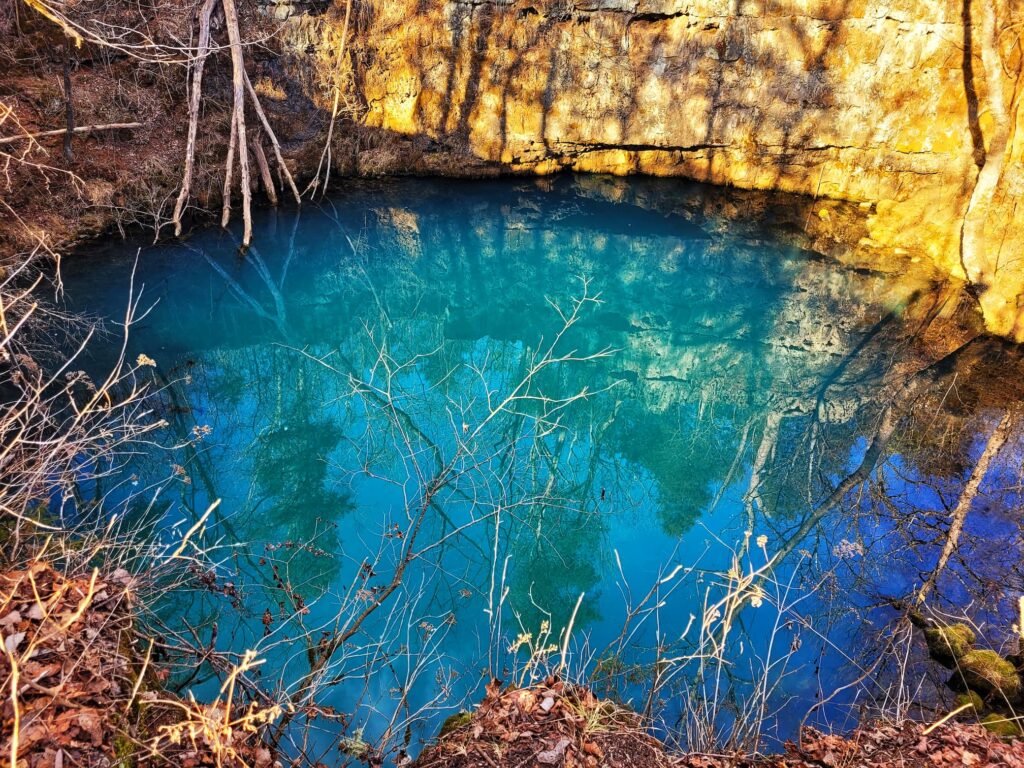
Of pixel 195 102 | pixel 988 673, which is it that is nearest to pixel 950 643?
pixel 988 673

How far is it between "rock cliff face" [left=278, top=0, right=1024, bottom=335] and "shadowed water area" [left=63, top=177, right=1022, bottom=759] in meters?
2.01

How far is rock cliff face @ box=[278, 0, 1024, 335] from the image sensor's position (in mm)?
12266

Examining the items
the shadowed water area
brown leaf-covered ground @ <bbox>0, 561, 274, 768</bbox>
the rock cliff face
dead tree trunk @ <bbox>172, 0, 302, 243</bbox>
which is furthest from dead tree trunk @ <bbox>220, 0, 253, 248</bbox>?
brown leaf-covered ground @ <bbox>0, 561, 274, 768</bbox>

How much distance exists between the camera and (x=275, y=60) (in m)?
13.7

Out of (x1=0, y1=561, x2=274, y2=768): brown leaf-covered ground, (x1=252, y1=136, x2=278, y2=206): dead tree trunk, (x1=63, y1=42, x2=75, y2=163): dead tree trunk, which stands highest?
(x1=63, y1=42, x2=75, y2=163): dead tree trunk

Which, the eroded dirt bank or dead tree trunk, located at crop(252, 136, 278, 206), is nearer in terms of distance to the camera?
the eroded dirt bank

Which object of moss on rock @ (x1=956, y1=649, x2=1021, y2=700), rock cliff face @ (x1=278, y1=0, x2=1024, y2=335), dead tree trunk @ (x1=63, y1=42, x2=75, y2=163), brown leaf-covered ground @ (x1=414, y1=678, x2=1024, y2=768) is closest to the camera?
brown leaf-covered ground @ (x1=414, y1=678, x2=1024, y2=768)

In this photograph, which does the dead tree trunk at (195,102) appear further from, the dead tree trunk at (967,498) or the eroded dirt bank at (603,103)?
the dead tree trunk at (967,498)

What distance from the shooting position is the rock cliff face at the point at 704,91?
1227 centimetres

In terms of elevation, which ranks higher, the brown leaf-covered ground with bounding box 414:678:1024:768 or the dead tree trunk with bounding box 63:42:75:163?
the dead tree trunk with bounding box 63:42:75:163

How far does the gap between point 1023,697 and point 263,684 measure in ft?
18.8

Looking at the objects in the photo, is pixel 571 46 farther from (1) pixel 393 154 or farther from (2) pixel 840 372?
(2) pixel 840 372

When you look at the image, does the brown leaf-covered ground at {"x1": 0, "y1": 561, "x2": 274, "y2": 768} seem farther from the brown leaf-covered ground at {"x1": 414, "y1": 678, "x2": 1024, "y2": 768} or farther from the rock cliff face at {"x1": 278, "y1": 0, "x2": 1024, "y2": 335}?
the rock cliff face at {"x1": 278, "y1": 0, "x2": 1024, "y2": 335}

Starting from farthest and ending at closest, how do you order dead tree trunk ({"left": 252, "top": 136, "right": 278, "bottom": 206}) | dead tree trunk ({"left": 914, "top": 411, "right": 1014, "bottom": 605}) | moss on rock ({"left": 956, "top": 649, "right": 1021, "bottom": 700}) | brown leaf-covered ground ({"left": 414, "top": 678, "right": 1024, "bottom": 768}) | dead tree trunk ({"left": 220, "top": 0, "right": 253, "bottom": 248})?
dead tree trunk ({"left": 252, "top": 136, "right": 278, "bottom": 206})
dead tree trunk ({"left": 220, "top": 0, "right": 253, "bottom": 248})
dead tree trunk ({"left": 914, "top": 411, "right": 1014, "bottom": 605})
moss on rock ({"left": 956, "top": 649, "right": 1021, "bottom": 700})
brown leaf-covered ground ({"left": 414, "top": 678, "right": 1024, "bottom": 768})
